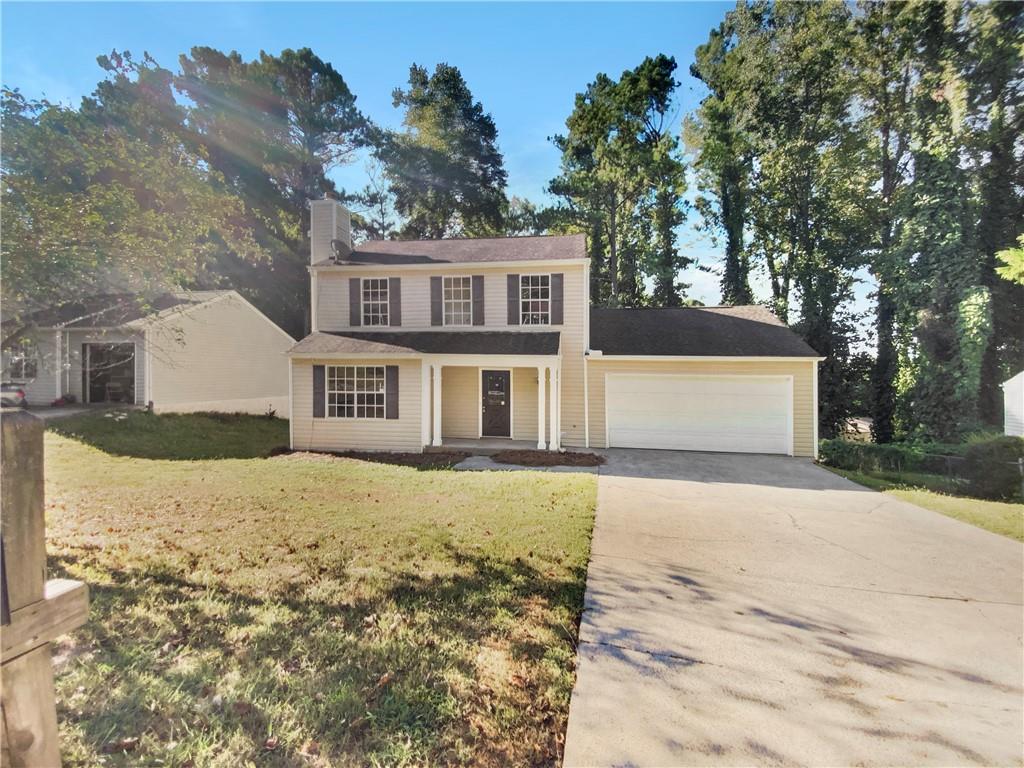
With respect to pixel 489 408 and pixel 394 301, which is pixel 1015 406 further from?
pixel 394 301

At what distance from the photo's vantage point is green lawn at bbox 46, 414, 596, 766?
2.29 m

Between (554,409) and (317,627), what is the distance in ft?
28.5

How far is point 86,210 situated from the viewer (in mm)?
5105

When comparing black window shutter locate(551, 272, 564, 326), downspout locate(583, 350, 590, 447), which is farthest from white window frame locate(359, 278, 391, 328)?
downspout locate(583, 350, 590, 447)

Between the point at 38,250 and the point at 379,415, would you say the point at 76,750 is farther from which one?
the point at 379,415

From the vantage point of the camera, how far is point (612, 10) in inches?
248

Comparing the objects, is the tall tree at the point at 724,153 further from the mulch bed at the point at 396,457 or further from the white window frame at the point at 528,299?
the mulch bed at the point at 396,457

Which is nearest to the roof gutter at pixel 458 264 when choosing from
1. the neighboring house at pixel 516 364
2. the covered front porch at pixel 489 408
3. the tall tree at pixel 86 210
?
the neighboring house at pixel 516 364

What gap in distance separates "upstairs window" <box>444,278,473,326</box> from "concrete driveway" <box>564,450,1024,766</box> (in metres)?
8.18

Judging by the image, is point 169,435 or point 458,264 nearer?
point 169,435

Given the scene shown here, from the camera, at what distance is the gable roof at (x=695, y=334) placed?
1208 centimetres

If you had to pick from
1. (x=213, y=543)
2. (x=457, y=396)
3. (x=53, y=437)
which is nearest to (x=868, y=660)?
(x=213, y=543)

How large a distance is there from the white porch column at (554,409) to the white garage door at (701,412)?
5.73 feet

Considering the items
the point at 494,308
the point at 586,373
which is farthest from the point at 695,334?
the point at 494,308
